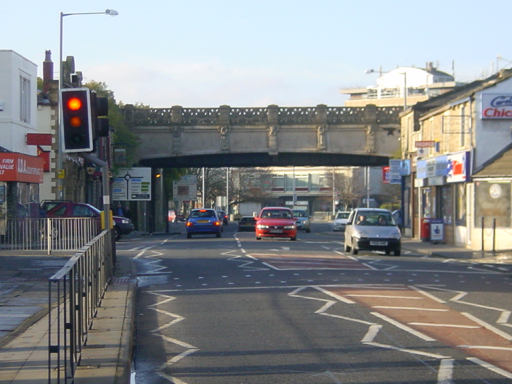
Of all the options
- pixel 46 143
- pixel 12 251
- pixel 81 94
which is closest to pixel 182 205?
pixel 46 143

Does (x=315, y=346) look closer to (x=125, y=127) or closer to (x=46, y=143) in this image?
(x=46, y=143)

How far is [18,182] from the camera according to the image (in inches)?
1415

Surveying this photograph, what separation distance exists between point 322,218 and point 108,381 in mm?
110495

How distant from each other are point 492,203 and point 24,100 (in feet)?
71.6

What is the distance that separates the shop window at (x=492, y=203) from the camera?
114ft

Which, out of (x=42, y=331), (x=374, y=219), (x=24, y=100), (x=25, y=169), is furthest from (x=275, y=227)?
(x=42, y=331)

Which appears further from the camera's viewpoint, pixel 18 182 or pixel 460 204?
pixel 460 204

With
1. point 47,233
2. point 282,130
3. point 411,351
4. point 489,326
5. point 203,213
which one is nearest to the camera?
point 411,351

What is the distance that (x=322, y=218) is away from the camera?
118 metres

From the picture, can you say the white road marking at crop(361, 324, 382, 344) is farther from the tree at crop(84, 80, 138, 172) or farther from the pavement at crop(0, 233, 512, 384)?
the tree at crop(84, 80, 138, 172)

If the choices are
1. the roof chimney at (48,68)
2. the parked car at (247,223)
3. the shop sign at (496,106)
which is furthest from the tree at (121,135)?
the shop sign at (496,106)

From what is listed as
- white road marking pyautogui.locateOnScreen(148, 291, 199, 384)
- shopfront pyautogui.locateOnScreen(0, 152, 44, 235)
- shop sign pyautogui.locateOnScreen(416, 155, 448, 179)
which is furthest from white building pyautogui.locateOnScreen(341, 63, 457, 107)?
white road marking pyautogui.locateOnScreen(148, 291, 199, 384)

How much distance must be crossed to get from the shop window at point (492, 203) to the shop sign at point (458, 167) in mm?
1476

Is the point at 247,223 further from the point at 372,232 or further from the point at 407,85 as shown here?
the point at 407,85
